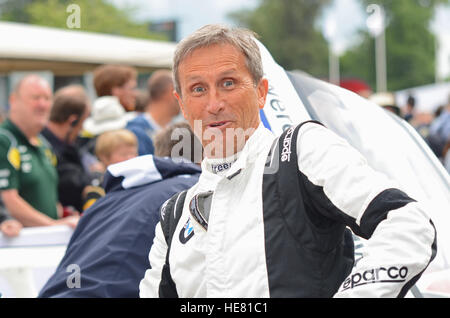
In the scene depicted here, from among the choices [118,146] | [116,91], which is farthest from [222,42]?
[116,91]

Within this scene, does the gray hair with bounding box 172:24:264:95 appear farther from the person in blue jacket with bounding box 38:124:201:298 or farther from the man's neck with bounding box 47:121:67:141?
the man's neck with bounding box 47:121:67:141

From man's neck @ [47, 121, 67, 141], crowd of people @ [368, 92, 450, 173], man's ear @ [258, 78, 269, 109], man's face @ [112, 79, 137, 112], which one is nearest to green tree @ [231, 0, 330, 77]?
crowd of people @ [368, 92, 450, 173]

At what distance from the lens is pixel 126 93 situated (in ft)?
18.3

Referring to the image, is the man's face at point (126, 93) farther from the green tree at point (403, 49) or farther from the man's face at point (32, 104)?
the green tree at point (403, 49)

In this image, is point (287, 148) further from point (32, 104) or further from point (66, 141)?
point (66, 141)

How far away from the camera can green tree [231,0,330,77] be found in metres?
52.9

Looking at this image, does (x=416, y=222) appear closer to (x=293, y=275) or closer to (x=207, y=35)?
(x=293, y=275)

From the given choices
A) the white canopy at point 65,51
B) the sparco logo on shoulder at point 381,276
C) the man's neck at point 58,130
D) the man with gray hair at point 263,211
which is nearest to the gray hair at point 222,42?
the man with gray hair at point 263,211

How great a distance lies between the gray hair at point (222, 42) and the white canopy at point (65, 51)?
7.52m

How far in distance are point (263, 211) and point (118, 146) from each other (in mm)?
2898

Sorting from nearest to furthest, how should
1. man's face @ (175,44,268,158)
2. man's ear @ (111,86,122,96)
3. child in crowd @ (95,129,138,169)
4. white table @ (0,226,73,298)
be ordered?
man's face @ (175,44,268,158) < white table @ (0,226,73,298) < child in crowd @ (95,129,138,169) < man's ear @ (111,86,122,96)

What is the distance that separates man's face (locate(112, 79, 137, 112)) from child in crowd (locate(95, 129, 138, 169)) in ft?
4.18

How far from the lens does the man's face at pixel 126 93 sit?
5535 mm
